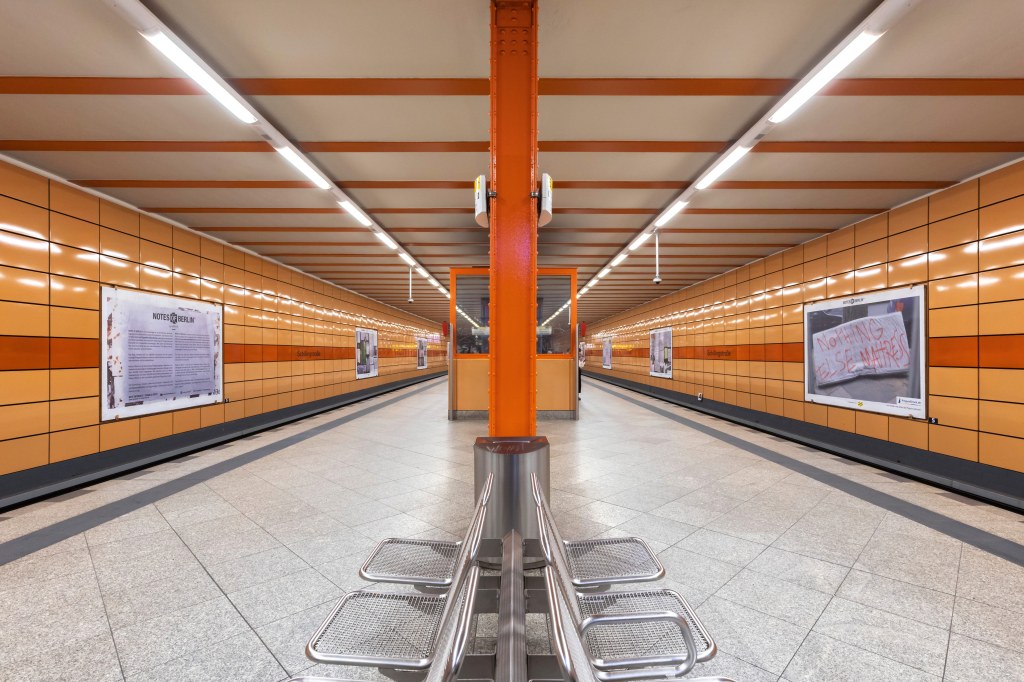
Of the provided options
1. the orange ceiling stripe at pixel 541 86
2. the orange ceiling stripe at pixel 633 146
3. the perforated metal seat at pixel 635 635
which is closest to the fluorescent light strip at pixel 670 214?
the orange ceiling stripe at pixel 633 146

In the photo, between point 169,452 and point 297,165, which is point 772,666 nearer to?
point 297,165

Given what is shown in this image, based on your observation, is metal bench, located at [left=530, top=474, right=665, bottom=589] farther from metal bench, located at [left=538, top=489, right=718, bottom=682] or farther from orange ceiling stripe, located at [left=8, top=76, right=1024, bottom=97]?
orange ceiling stripe, located at [left=8, top=76, right=1024, bottom=97]

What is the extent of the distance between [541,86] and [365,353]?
38.8ft

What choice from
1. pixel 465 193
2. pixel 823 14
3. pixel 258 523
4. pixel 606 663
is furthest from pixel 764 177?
pixel 258 523

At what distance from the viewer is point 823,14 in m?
2.48

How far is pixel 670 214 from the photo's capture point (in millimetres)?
5672

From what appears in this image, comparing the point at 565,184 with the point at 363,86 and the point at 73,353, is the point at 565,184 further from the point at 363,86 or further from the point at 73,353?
the point at 73,353

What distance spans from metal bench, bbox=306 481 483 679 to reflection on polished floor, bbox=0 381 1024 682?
0.71 ft

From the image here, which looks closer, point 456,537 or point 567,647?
point 567,647

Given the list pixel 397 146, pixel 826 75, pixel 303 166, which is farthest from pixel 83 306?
pixel 826 75

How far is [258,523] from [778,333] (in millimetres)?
9113

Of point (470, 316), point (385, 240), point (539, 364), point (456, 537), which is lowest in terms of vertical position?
point (456, 537)

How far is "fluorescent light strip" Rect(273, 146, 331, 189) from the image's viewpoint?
3.90 meters

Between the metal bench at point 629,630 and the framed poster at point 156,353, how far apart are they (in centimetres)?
644
